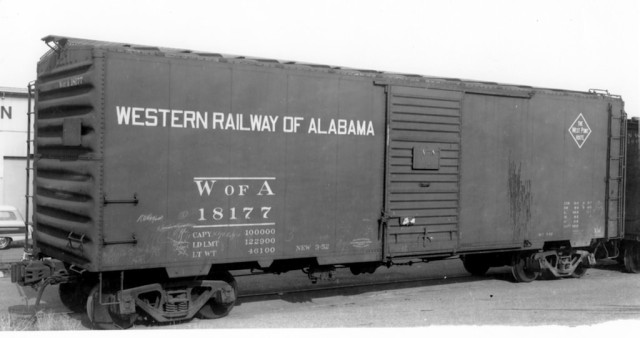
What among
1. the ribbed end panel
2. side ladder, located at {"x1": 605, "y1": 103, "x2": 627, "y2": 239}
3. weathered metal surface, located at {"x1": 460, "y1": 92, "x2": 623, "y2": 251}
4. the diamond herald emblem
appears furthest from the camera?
side ladder, located at {"x1": 605, "y1": 103, "x2": 627, "y2": 239}

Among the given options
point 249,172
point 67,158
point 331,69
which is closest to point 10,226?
point 67,158

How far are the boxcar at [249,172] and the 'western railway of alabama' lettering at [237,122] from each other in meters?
0.02

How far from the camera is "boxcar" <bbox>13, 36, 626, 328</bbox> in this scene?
26.0 feet

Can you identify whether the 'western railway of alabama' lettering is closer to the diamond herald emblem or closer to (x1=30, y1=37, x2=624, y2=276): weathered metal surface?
(x1=30, y1=37, x2=624, y2=276): weathered metal surface

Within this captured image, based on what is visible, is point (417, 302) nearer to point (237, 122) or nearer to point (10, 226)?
point (237, 122)

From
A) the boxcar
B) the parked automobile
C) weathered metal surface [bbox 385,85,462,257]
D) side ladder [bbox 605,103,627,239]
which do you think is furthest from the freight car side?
the parked automobile

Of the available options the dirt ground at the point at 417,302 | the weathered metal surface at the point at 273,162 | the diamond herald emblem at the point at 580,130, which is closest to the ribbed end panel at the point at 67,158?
the weathered metal surface at the point at 273,162

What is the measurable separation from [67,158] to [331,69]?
3988 millimetres

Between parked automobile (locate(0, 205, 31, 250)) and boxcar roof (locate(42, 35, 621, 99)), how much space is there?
39.0 feet

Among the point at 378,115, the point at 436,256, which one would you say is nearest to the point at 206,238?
the point at 378,115

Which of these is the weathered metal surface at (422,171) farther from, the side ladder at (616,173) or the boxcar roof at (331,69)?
the side ladder at (616,173)

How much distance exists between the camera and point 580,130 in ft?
41.2

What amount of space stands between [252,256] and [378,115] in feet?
9.91

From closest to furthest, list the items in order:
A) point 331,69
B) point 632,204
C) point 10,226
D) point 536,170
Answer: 1. point 331,69
2. point 536,170
3. point 632,204
4. point 10,226
